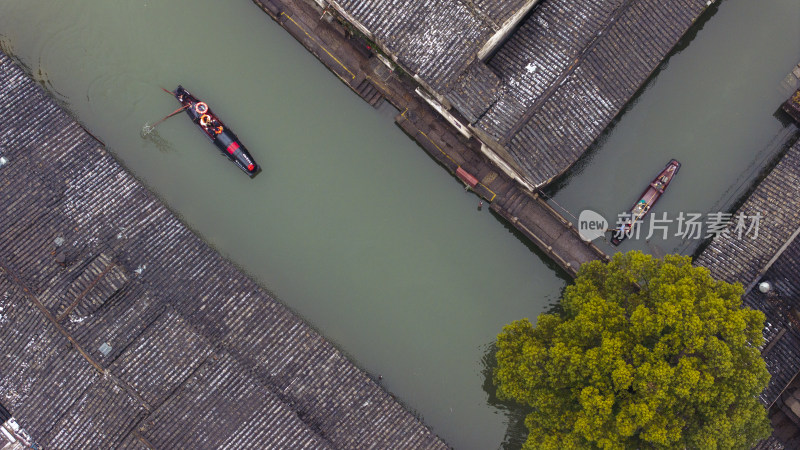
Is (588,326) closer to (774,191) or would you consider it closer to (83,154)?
(774,191)

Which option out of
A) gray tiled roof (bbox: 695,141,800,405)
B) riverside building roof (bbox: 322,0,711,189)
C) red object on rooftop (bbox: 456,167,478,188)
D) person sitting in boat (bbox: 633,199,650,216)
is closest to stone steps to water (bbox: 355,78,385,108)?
riverside building roof (bbox: 322,0,711,189)

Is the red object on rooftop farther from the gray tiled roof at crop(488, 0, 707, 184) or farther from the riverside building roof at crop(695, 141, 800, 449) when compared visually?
the riverside building roof at crop(695, 141, 800, 449)

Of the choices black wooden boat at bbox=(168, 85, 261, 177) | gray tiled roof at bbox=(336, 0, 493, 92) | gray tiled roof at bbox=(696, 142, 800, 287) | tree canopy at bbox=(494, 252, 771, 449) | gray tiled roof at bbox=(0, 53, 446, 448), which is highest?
gray tiled roof at bbox=(696, 142, 800, 287)

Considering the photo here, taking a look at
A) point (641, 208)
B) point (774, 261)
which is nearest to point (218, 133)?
point (641, 208)

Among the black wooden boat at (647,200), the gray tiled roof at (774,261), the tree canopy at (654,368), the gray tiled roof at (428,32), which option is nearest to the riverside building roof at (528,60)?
the gray tiled roof at (428,32)

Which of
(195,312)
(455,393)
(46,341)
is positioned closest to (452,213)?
(455,393)

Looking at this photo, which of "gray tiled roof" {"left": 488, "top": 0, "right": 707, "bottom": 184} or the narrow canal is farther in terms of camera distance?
the narrow canal

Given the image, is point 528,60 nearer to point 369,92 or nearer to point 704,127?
point 369,92

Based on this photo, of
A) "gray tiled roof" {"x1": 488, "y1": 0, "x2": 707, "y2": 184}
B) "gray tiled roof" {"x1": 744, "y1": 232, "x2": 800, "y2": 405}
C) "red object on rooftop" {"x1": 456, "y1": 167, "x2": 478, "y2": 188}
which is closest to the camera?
"gray tiled roof" {"x1": 488, "y1": 0, "x2": 707, "y2": 184}
